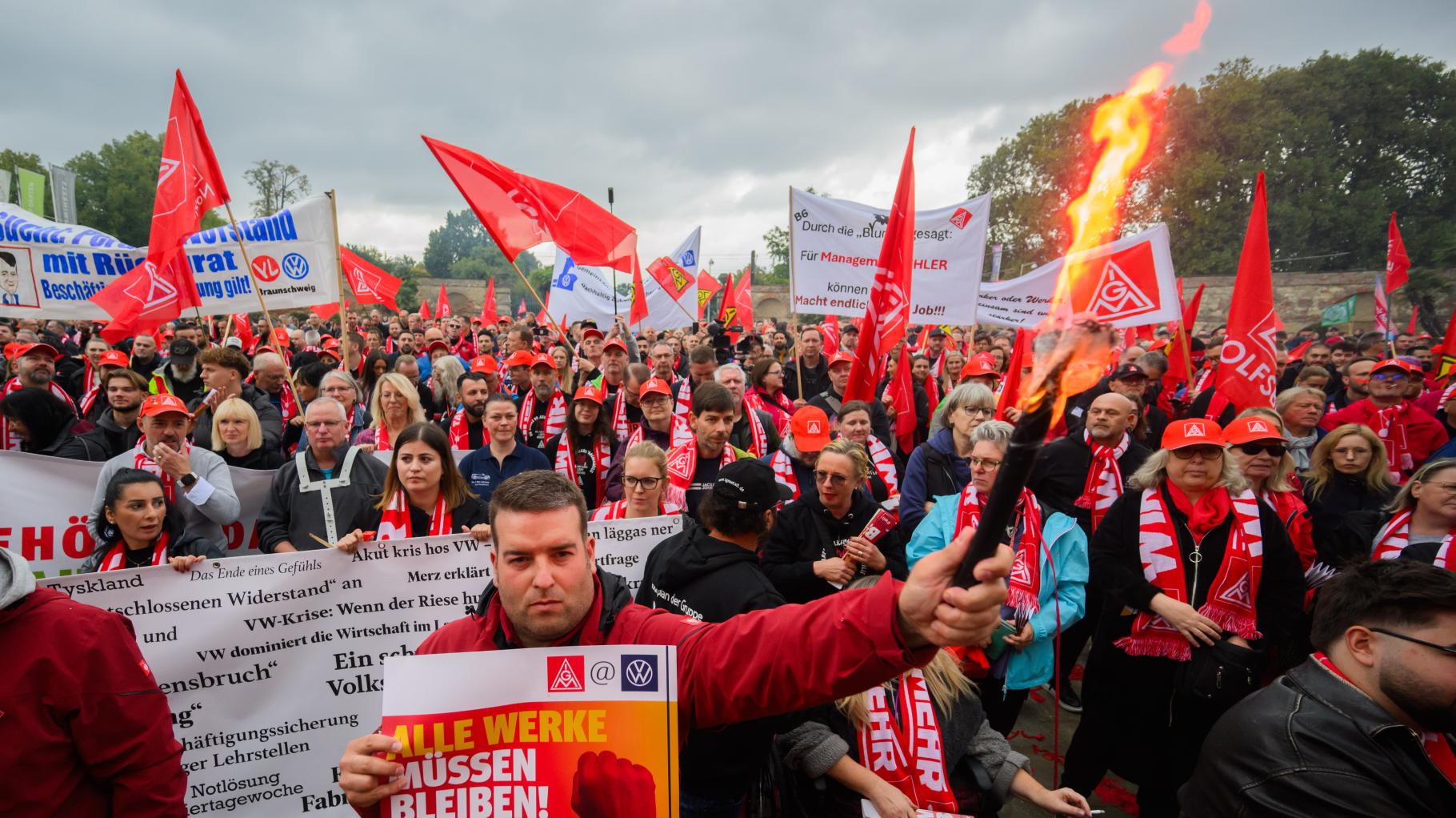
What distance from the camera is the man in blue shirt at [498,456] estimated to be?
521cm

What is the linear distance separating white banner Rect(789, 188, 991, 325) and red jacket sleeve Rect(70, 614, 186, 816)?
242 inches

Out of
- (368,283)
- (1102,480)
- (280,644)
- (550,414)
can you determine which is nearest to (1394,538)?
(1102,480)

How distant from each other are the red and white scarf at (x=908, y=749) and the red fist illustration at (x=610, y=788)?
4.11 ft

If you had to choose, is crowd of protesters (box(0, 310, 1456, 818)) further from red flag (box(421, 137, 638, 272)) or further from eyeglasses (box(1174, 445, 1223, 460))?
red flag (box(421, 137, 638, 272))

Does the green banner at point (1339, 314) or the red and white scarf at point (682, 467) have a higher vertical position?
the green banner at point (1339, 314)

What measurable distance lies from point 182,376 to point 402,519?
532 cm

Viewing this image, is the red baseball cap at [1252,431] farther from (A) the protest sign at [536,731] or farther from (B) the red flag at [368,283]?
(B) the red flag at [368,283]

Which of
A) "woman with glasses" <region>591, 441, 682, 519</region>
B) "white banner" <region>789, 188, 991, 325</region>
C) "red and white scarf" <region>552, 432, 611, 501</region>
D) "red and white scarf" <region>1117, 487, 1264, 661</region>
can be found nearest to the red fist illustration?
"woman with glasses" <region>591, 441, 682, 519</region>

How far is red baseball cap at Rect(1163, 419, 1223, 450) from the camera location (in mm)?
3543

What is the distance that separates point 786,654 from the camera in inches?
61.7

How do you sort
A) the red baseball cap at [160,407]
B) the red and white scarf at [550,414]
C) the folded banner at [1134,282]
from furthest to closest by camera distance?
the red and white scarf at [550,414]
the folded banner at [1134,282]
the red baseball cap at [160,407]

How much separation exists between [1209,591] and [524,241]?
6.71 m

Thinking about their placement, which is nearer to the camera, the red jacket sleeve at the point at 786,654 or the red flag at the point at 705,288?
the red jacket sleeve at the point at 786,654

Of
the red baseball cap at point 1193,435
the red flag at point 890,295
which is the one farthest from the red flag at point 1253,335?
the red flag at point 890,295
